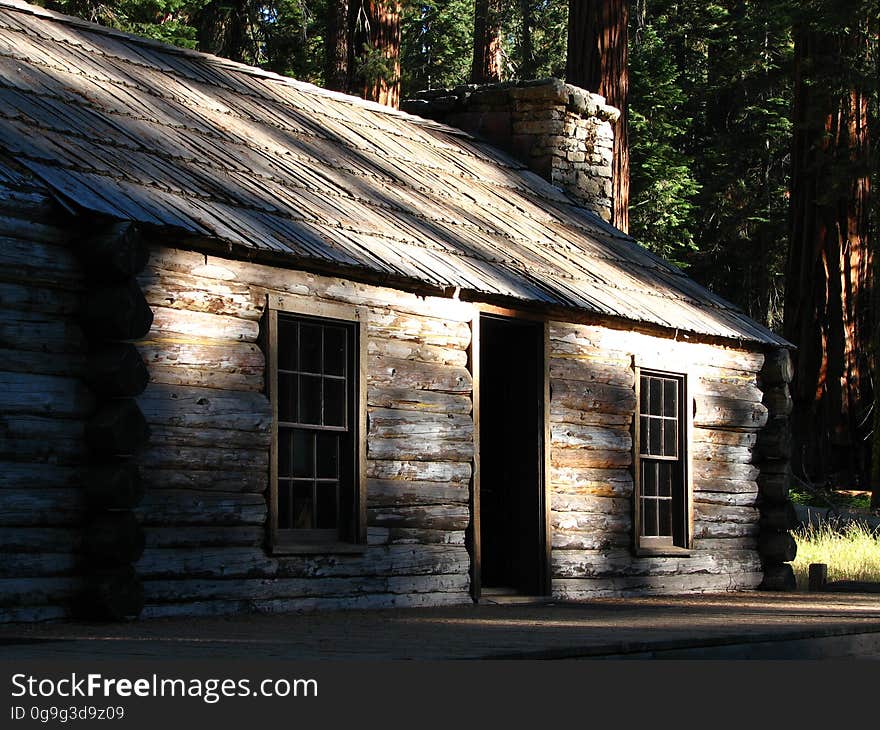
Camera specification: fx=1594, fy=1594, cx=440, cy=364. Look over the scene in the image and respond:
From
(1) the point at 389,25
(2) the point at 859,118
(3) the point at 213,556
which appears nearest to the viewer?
(3) the point at 213,556

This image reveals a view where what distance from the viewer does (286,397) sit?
12172 millimetres

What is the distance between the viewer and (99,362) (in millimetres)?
10430

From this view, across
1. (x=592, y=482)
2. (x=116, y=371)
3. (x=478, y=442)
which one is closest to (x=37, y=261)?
(x=116, y=371)

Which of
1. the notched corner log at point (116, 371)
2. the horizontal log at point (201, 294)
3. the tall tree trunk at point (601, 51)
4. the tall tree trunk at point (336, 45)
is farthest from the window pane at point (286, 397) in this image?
the tall tree trunk at point (336, 45)

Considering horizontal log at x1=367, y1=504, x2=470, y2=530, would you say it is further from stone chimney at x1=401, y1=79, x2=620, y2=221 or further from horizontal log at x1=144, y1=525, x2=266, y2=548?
stone chimney at x1=401, y1=79, x2=620, y2=221

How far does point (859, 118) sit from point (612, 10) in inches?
288

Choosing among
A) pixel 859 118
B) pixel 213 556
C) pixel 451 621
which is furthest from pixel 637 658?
pixel 859 118

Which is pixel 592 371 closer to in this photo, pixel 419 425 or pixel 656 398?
pixel 656 398

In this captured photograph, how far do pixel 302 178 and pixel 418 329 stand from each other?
174 centimetres

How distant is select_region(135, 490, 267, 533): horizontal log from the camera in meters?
10.8

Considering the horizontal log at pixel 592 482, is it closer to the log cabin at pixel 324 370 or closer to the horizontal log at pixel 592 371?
the log cabin at pixel 324 370

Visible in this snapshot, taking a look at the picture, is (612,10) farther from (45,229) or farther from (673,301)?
(45,229)

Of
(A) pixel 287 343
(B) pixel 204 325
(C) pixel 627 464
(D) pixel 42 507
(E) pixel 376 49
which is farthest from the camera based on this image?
(E) pixel 376 49

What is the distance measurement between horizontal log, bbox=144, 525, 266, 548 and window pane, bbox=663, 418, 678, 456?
5830mm
